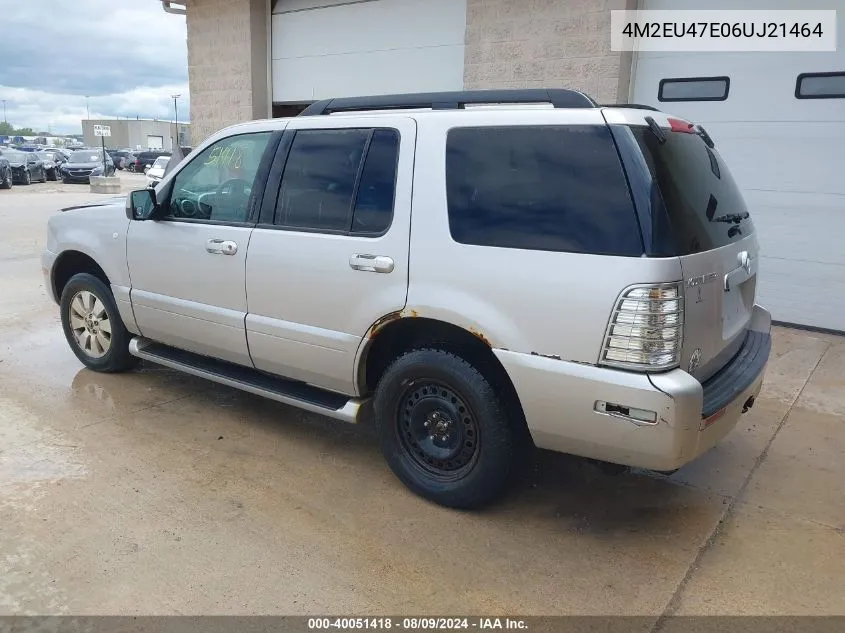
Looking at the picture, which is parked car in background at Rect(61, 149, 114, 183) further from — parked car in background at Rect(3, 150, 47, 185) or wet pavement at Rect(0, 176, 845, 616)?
wet pavement at Rect(0, 176, 845, 616)

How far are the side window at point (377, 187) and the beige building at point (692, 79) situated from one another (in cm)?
454

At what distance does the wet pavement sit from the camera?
2.77 meters

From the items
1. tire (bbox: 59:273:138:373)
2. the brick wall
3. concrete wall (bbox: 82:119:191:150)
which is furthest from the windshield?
concrete wall (bbox: 82:119:191:150)

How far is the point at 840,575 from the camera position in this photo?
2949mm

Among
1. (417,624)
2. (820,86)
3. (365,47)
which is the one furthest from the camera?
(365,47)

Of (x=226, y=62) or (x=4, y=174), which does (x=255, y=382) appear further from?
(x=4, y=174)

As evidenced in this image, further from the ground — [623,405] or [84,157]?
[84,157]

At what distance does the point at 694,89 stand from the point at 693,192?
180 inches

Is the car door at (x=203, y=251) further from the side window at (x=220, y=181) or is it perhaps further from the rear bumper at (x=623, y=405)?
the rear bumper at (x=623, y=405)

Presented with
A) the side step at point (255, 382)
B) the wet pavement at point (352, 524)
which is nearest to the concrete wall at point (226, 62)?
the side step at point (255, 382)

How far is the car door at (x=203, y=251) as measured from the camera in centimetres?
405

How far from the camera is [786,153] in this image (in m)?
6.52

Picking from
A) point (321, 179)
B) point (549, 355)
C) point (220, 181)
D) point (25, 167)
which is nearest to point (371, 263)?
point (321, 179)

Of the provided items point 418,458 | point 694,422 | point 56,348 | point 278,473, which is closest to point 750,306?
point 694,422
